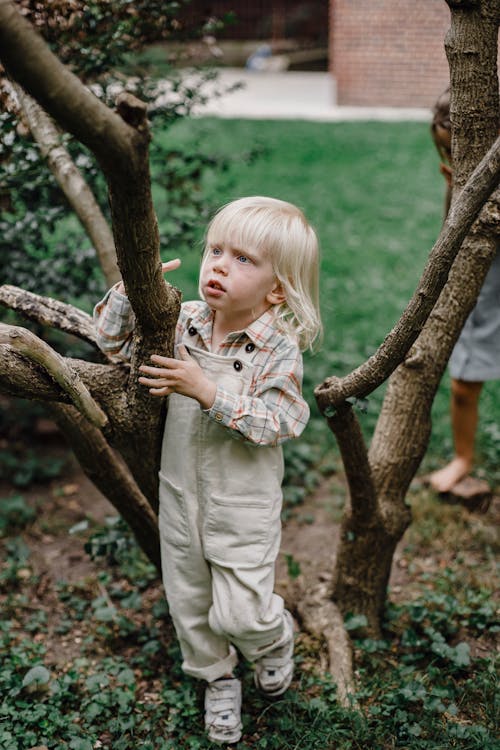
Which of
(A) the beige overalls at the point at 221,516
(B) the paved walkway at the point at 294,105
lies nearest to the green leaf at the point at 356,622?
(A) the beige overalls at the point at 221,516

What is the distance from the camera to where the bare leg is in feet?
11.0

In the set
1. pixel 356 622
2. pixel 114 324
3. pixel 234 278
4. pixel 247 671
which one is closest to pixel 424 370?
pixel 234 278

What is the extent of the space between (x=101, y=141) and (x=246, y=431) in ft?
2.60

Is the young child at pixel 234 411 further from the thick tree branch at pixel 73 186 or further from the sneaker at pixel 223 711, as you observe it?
the thick tree branch at pixel 73 186

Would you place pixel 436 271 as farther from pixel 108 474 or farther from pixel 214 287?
pixel 108 474

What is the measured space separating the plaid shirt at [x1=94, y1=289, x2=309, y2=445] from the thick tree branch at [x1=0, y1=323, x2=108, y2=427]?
17cm

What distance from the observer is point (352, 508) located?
2.42m

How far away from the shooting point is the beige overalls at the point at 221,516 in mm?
2023

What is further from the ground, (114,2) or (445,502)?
(114,2)

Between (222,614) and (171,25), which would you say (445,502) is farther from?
(171,25)

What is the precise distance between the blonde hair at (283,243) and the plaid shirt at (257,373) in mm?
70

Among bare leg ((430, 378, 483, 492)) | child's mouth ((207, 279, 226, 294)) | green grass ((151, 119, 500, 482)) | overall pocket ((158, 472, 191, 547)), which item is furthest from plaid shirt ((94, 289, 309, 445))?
bare leg ((430, 378, 483, 492))

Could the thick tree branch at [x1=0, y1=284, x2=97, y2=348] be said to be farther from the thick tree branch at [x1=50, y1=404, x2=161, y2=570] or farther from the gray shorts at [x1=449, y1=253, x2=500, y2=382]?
the gray shorts at [x1=449, y1=253, x2=500, y2=382]

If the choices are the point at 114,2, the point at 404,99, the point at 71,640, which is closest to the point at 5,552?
the point at 71,640
